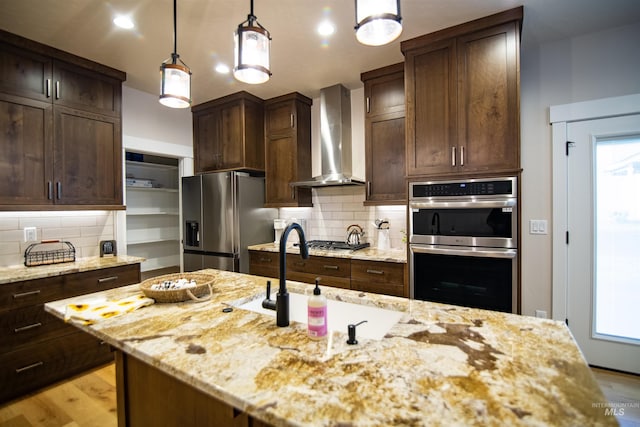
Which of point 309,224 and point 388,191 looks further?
point 309,224

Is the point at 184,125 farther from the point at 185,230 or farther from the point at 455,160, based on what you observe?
the point at 455,160

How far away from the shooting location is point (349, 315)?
57.1 inches

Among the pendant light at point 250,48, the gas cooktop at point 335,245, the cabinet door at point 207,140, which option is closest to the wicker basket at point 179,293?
the pendant light at point 250,48

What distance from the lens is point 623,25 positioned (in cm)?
231

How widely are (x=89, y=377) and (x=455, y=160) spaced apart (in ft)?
11.3

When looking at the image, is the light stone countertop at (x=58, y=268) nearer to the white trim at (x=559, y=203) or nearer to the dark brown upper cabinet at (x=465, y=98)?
the dark brown upper cabinet at (x=465, y=98)

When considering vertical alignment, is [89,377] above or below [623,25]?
below

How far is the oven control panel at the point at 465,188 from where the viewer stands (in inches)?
85.0

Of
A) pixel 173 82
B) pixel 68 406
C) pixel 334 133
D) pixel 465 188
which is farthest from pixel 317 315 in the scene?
pixel 334 133

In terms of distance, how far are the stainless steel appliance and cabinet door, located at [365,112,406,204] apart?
46 cm

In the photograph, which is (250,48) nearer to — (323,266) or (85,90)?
(323,266)

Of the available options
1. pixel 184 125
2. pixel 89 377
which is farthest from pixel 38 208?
pixel 184 125

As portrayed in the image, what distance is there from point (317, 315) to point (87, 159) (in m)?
2.93

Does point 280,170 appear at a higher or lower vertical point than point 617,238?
higher
